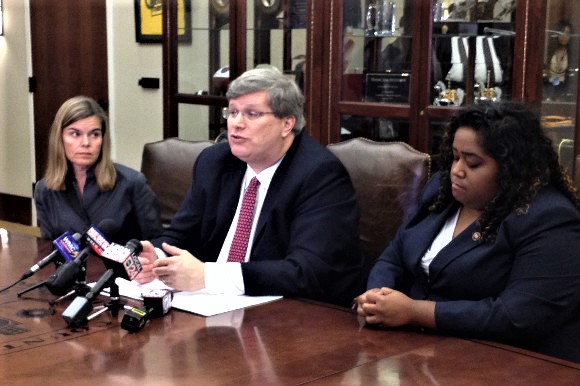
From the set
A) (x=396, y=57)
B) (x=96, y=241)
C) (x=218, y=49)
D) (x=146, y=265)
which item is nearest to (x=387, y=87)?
(x=396, y=57)

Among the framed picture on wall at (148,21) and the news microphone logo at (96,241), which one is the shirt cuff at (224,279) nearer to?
the news microphone logo at (96,241)

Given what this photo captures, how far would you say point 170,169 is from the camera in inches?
137

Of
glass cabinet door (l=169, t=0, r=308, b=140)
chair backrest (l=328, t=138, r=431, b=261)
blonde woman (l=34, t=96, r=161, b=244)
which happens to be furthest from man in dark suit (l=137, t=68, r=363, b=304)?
glass cabinet door (l=169, t=0, r=308, b=140)

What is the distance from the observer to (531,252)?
196 centimetres

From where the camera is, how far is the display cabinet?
10.1 feet

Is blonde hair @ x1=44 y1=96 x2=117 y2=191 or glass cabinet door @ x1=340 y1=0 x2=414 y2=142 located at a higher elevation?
glass cabinet door @ x1=340 y1=0 x2=414 y2=142

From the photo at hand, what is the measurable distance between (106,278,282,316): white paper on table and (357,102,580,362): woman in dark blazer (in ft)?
0.99

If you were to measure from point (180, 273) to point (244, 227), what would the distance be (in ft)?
1.30

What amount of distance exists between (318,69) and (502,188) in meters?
1.86

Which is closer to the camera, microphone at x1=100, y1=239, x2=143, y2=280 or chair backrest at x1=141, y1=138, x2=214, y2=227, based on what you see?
microphone at x1=100, y1=239, x2=143, y2=280

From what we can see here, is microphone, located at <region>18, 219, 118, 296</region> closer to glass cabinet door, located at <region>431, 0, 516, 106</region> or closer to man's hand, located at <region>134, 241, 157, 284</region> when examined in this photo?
man's hand, located at <region>134, 241, 157, 284</region>

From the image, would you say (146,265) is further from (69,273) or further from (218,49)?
(218,49)

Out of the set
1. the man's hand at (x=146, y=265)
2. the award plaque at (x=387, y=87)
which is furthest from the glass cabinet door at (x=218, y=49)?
the man's hand at (x=146, y=265)

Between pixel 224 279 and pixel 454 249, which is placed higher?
pixel 454 249
